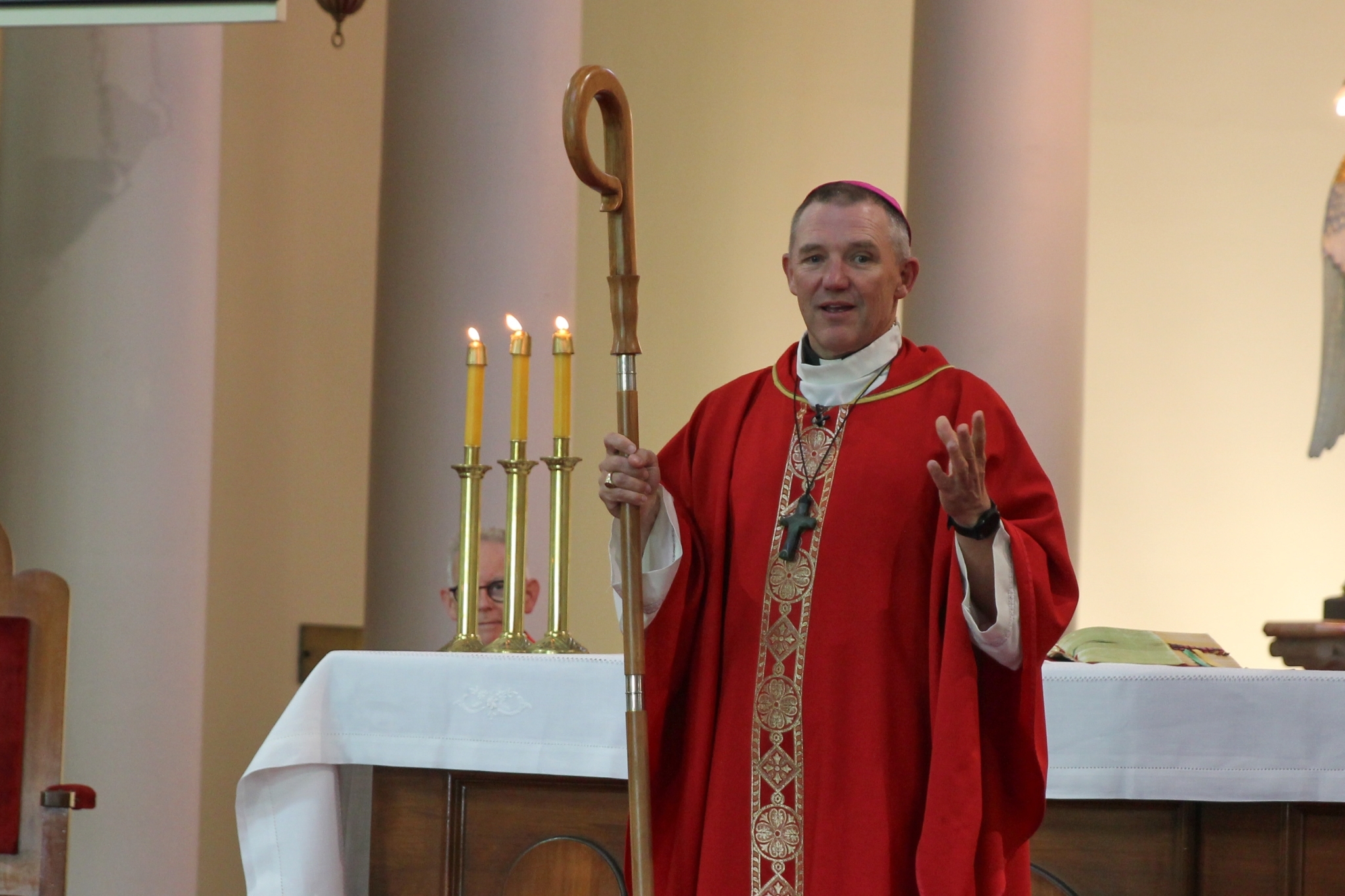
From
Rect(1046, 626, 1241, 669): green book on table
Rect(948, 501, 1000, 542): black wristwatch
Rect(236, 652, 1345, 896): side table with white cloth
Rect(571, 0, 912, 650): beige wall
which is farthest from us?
Rect(571, 0, 912, 650): beige wall

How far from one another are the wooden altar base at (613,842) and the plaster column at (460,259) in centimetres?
210

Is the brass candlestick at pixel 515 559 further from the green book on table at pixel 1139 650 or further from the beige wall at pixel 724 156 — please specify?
the beige wall at pixel 724 156

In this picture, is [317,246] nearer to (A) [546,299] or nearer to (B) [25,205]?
(A) [546,299]

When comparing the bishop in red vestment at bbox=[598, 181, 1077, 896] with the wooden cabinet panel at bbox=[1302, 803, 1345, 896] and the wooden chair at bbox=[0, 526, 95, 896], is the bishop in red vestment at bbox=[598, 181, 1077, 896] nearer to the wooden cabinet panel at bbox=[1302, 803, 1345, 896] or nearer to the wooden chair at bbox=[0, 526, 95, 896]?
the wooden cabinet panel at bbox=[1302, 803, 1345, 896]

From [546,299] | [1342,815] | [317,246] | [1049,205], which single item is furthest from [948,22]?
[1342,815]

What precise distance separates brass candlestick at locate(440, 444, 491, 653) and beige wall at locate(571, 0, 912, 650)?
11.8ft

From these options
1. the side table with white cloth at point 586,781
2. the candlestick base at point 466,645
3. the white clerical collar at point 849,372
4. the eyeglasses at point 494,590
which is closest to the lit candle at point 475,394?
the candlestick base at point 466,645

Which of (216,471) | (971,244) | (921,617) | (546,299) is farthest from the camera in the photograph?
(216,471)

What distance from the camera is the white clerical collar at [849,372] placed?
269cm

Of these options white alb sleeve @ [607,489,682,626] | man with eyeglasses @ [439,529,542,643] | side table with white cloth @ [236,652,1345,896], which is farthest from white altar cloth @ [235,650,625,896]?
man with eyeglasses @ [439,529,542,643]

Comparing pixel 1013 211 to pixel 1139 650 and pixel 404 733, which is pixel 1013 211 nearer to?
pixel 1139 650

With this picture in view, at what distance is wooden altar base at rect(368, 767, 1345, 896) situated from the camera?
114 inches

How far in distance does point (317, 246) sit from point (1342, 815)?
16.3 ft

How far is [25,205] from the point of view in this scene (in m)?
4.45
